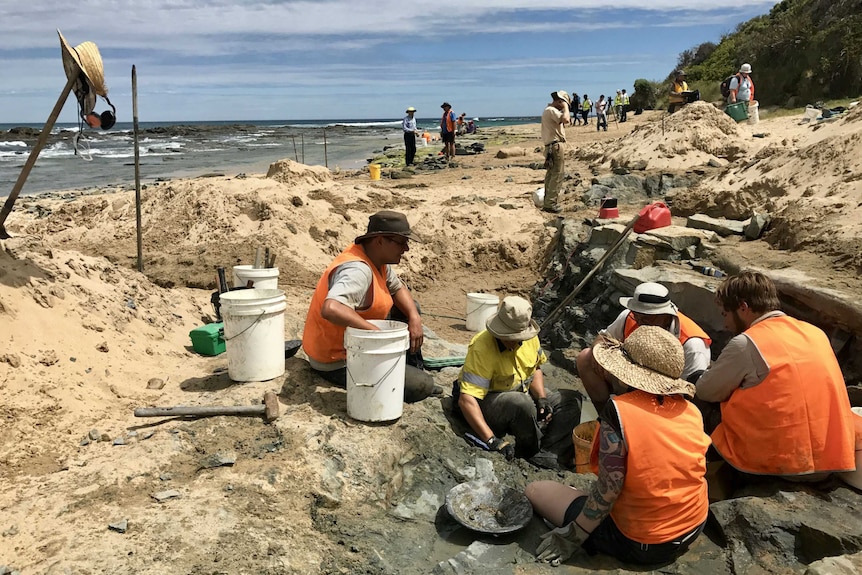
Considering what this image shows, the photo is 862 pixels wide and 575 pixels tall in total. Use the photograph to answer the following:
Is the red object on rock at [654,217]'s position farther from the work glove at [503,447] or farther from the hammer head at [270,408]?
the hammer head at [270,408]

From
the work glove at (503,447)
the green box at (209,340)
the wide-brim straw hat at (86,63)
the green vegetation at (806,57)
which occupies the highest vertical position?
the green vegetation at (806,57)

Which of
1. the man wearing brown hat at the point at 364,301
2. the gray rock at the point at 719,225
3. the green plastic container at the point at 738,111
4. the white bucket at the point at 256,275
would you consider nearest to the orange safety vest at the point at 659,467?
the man wearing brown hat at the point at 364,301

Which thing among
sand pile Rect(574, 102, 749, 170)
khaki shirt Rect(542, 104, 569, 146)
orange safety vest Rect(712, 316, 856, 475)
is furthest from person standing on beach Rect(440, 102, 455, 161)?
orange safety vest Rect(712, 316, 856, 475)

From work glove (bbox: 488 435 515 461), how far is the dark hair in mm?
1641

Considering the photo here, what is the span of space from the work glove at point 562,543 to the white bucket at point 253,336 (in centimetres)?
226

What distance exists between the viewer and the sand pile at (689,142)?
1173 centimetres

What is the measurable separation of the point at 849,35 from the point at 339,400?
60.9 ft

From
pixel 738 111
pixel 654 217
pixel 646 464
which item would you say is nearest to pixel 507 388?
pixel 646 464

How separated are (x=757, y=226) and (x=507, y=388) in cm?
392

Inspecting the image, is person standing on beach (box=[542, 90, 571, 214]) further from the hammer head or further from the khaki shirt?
the hammer head

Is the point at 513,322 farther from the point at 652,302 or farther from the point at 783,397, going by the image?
the point at 783,397

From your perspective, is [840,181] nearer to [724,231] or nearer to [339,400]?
[724,231]

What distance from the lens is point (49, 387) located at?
390cm

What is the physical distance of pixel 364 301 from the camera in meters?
4.11
